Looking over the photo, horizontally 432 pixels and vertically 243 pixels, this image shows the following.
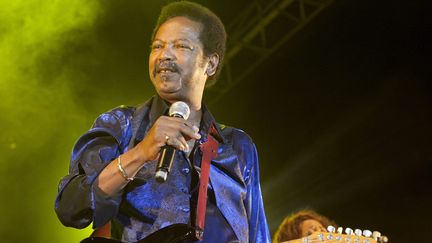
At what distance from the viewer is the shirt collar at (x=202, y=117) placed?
2.39 m

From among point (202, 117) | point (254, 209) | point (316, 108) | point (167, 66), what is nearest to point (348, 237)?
point (254, 209)

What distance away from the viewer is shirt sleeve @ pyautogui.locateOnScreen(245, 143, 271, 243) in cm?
247

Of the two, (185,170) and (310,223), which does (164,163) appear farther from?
(310,223)

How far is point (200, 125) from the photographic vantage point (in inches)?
99.1

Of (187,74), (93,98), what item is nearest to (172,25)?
(187,74)

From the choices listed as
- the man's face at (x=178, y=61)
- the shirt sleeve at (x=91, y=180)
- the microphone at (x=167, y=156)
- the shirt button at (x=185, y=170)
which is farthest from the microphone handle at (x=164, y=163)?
the man's face at (x=178, y=61)

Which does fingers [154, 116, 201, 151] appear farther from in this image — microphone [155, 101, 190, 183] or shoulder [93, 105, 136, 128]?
shoulder [93, 105, 136, 128]

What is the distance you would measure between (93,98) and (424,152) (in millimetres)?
3119

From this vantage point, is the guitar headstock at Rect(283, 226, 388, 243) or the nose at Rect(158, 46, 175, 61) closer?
the nose at Rect(158, 46, 175, 61)

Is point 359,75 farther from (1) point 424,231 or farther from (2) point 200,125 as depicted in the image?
(2) point 200,125

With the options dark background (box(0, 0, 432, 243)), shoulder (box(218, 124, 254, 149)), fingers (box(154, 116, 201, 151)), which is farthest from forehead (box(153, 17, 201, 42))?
dark background (box(0, 0, 432, 243))

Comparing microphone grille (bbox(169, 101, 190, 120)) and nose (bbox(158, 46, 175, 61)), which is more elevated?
nose (bbox(158, 46, 175, 61))

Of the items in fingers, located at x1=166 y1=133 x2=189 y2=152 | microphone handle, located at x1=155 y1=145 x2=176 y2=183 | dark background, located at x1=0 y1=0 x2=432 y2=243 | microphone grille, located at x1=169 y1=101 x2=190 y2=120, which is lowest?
microphone handle, located at x1=155 y1=145 x2=176 y2=183

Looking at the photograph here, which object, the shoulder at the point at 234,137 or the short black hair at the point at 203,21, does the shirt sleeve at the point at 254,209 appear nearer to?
the shoulder at the point at 234,137
